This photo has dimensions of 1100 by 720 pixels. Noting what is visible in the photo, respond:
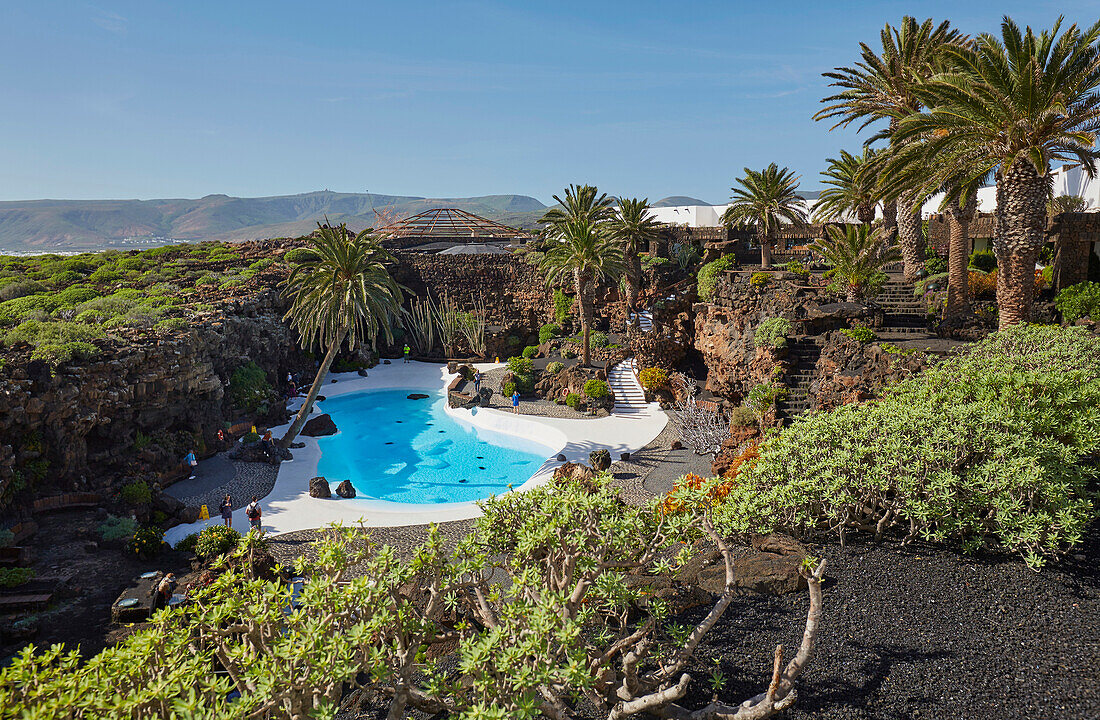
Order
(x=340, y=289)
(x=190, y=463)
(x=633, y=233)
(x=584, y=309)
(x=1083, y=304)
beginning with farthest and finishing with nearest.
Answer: (x=633, y=233)
(x=584, y=309)
(x=340, y=289)
(x=190, y=463)
(x=1083, y=304)

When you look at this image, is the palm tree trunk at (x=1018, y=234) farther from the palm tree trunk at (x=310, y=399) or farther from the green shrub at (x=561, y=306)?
the green shrub at (x=561, y=306)

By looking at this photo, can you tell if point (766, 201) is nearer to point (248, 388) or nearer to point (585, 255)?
point (585, 255)

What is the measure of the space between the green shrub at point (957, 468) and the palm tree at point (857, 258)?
46.9 feet

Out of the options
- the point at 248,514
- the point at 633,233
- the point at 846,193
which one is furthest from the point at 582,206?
the point at 248,514

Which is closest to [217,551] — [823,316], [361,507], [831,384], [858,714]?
[361,507]

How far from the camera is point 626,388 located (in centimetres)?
3222

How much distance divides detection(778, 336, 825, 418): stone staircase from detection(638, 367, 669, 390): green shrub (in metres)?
8.70

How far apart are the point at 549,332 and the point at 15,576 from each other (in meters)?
30.0

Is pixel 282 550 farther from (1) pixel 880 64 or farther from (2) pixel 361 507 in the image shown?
(1) pixel 880 64

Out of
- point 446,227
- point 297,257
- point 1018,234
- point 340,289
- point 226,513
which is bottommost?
point 226,513

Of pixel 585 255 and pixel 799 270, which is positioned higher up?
pixel 585 255

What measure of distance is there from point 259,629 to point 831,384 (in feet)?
58.4

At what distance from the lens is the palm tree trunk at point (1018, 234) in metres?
17.7

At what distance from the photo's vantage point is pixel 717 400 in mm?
26672
